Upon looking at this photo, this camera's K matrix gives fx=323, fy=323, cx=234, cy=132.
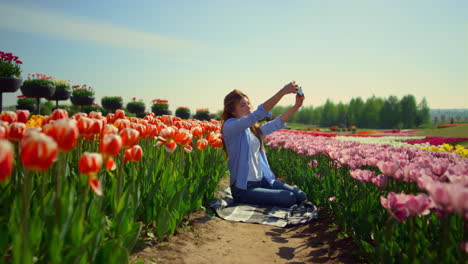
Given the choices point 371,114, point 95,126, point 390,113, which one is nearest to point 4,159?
point 95,126

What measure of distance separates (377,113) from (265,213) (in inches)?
2910

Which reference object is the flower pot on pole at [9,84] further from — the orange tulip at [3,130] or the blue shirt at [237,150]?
the orange tulip at [3,130]

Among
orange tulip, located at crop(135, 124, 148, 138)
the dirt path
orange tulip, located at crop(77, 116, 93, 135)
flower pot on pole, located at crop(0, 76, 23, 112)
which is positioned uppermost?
flower pot on pole, located at crop(0, 76, 23, 112)

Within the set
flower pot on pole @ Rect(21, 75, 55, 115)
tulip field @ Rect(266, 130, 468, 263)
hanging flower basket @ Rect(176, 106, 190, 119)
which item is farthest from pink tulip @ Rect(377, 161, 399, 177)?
hanging flower basket @ Rect(176, 106, 190, 119)

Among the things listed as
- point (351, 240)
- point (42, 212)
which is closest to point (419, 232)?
point (351, 240)

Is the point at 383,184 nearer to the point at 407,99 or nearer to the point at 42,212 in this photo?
the point at 42,212

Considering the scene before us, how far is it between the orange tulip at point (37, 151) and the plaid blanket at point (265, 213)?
10.0ft

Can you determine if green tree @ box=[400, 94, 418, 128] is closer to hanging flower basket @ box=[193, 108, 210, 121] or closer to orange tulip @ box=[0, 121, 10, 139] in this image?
hanging flower basket @ box=[193, 108, 210, 121]

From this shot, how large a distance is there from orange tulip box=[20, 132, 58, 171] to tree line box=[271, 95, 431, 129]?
6440cm

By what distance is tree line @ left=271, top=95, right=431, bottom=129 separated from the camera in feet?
208

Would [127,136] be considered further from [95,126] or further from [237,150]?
[237,150]

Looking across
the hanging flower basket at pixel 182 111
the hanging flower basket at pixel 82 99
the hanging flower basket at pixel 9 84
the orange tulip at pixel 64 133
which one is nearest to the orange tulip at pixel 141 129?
the orange tulip at pixel 64 133

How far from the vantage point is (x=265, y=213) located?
440 centimetres

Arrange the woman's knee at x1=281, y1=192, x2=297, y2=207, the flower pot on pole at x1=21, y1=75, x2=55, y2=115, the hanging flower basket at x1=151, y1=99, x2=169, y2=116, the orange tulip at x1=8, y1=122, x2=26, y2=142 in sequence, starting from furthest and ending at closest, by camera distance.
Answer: the hanging flower basket at x1=151, y1=99, x2=169, y2=116 < the flower pot on pole at x1=21, y1=75, x2=55, y2=115 < the woman's knee at x1=281, y1=192, x2=297, y2=207 < the orange tulip at x1=8, y1=122, x2=26, y2=142
